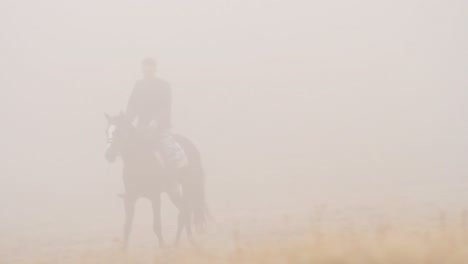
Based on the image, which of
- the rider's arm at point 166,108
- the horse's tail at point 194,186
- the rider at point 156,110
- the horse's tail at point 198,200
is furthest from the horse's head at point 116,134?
the horse's tail at point 198,200

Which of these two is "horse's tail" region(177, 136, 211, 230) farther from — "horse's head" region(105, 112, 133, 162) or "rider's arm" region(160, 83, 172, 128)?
"horse's head" region(105, 112, 133, 162)

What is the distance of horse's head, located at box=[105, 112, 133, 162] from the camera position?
15.3m

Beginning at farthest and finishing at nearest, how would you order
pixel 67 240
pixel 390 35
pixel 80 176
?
pixel 390 35 < pixel 80 176 < pixel 67 240

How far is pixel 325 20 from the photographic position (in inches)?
3494

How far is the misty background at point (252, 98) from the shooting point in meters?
34.0

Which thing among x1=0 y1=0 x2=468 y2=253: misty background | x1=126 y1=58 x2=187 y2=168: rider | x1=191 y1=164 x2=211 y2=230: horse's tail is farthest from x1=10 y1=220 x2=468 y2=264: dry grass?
x1=0 y1=0 x2=468 y2=253: misty background

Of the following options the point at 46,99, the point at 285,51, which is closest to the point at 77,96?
the point at 46,99

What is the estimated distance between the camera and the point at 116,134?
15305 mm

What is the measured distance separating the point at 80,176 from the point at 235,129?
9.72m

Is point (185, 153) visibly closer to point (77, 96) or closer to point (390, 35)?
point (77, 96)

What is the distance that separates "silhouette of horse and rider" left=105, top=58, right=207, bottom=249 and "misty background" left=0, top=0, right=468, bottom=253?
26.0ft

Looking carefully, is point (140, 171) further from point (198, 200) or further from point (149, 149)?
point (198, 200)

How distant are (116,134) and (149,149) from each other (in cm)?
66

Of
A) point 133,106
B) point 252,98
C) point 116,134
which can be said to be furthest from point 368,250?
point 252,98
